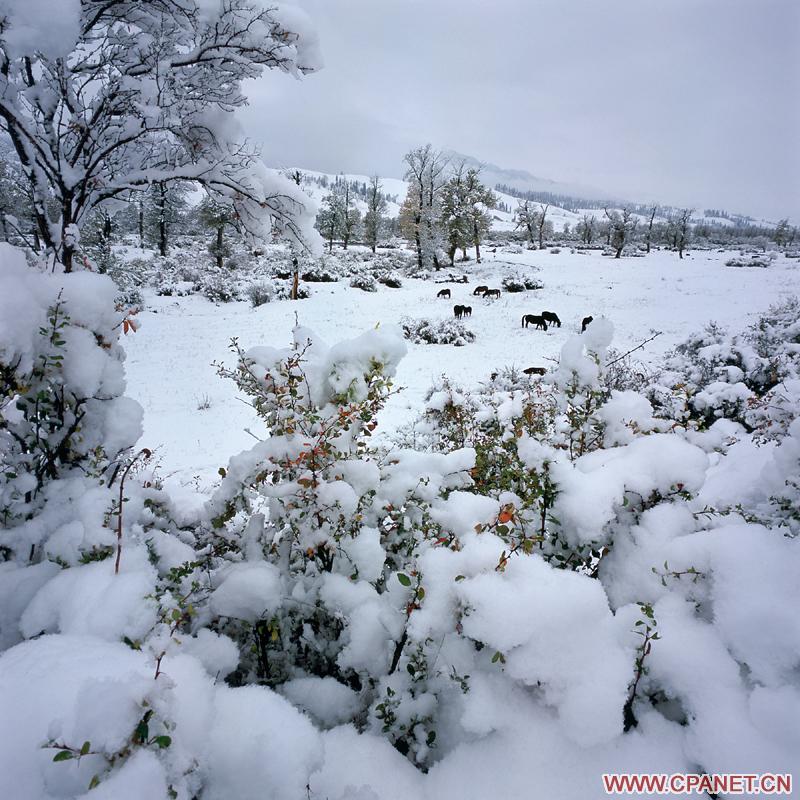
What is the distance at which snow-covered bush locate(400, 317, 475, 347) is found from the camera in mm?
15242

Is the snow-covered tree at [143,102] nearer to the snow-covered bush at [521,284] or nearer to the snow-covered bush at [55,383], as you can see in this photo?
the snow-covered bush at [55,383]

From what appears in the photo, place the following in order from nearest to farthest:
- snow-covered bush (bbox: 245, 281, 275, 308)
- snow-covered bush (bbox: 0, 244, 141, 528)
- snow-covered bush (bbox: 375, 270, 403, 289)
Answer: snow-covered bush (bbox: 0, 244, 141, 528), snow-covered bush (bbox: 245, 281, 275, 308), snow-covered bush (bbox: 375, 270, 403, 289)

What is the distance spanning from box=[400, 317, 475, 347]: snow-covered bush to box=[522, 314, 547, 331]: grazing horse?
2805mm

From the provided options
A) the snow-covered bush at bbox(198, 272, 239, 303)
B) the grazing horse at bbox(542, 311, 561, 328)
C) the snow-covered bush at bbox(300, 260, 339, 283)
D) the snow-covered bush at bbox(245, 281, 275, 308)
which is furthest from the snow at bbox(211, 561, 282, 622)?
the snow-covered bush at bbox(300, 260, 339, 283)

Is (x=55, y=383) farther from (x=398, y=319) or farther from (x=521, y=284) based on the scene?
(x=521, y=284)

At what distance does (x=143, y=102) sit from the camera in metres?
2.78

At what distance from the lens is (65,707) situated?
40.7 inches

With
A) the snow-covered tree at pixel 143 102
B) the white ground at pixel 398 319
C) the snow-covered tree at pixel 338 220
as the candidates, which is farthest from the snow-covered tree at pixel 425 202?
the snow-covered tree at pixel 143 102

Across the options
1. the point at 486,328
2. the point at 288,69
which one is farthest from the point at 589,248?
the point at 288,69

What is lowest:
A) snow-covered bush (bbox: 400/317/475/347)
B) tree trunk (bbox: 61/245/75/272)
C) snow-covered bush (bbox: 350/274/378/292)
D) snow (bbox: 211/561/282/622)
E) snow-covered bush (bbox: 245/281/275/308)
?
snow (bbox: 211/561/282/622)

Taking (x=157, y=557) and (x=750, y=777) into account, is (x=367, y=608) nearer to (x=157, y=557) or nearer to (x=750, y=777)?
(x=157, y=557)

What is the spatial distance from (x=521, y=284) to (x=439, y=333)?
1455cm

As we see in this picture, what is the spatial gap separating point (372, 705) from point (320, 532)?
0.72 meters

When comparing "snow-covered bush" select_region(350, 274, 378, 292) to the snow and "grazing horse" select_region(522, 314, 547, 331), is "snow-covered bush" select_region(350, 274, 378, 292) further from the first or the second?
the snow
